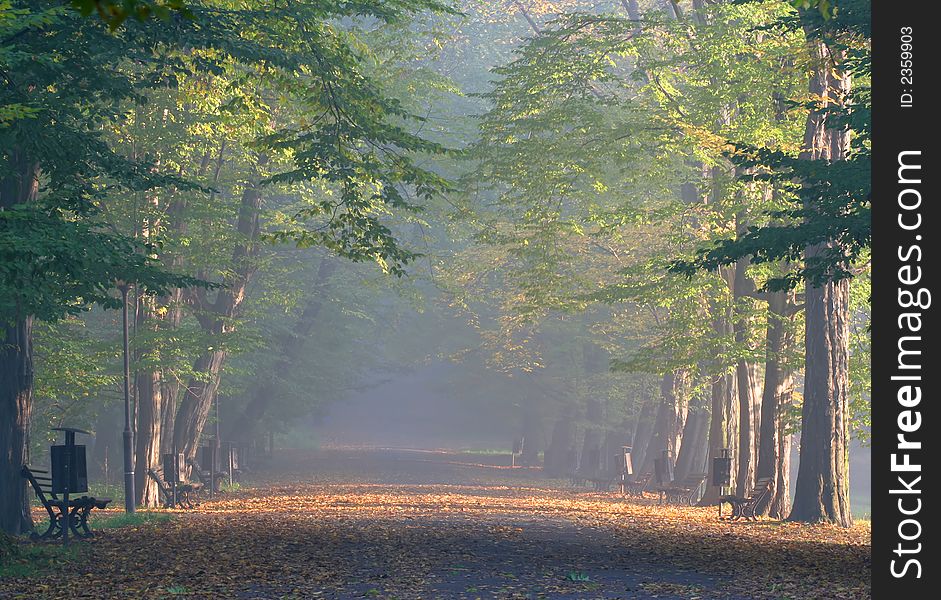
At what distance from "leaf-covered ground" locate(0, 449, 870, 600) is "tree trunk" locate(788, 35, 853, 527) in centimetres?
Answer: 76

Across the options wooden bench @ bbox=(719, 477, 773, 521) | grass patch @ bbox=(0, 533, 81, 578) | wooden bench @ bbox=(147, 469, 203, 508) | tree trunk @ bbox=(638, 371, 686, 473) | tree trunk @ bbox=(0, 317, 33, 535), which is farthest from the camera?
tree trunk @ bbox=(638, 371, 686, 473)

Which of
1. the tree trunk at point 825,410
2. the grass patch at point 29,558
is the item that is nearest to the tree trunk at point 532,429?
the tree trunk at point 825,410

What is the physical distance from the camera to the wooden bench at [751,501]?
24.2 metres

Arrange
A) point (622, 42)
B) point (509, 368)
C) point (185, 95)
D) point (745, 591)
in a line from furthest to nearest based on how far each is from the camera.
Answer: point (509, 368) < point (622, 42) < point (185, 95) < point (745, 591)

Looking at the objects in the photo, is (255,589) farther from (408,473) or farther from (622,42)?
(408,473)

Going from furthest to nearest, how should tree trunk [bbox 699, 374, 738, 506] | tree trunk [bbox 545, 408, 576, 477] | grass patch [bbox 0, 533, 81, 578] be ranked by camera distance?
tree trunk [bbox 545, 408, 576, 477] → tree trunk [bbox 699, 374, 738, 506] → grass patch [bbox 0, 533, 81, 578]

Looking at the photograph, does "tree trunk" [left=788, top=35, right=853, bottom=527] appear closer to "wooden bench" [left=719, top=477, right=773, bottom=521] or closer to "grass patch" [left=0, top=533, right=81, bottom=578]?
"wooden bench" [left=719, top=477, right=773, bottom=521]

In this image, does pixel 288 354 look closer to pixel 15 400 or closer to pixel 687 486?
pixel 687 486

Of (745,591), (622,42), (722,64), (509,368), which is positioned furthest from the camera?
(509,368)

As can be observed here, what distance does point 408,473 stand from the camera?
1871 inches

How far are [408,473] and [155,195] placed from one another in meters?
23.3

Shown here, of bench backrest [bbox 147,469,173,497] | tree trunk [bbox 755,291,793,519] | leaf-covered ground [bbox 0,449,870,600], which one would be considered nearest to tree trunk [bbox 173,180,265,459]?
bench backrest [bbox 147,469,173,497]

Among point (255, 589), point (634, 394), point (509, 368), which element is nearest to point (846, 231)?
point (255, 589)

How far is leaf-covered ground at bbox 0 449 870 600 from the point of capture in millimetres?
12336
